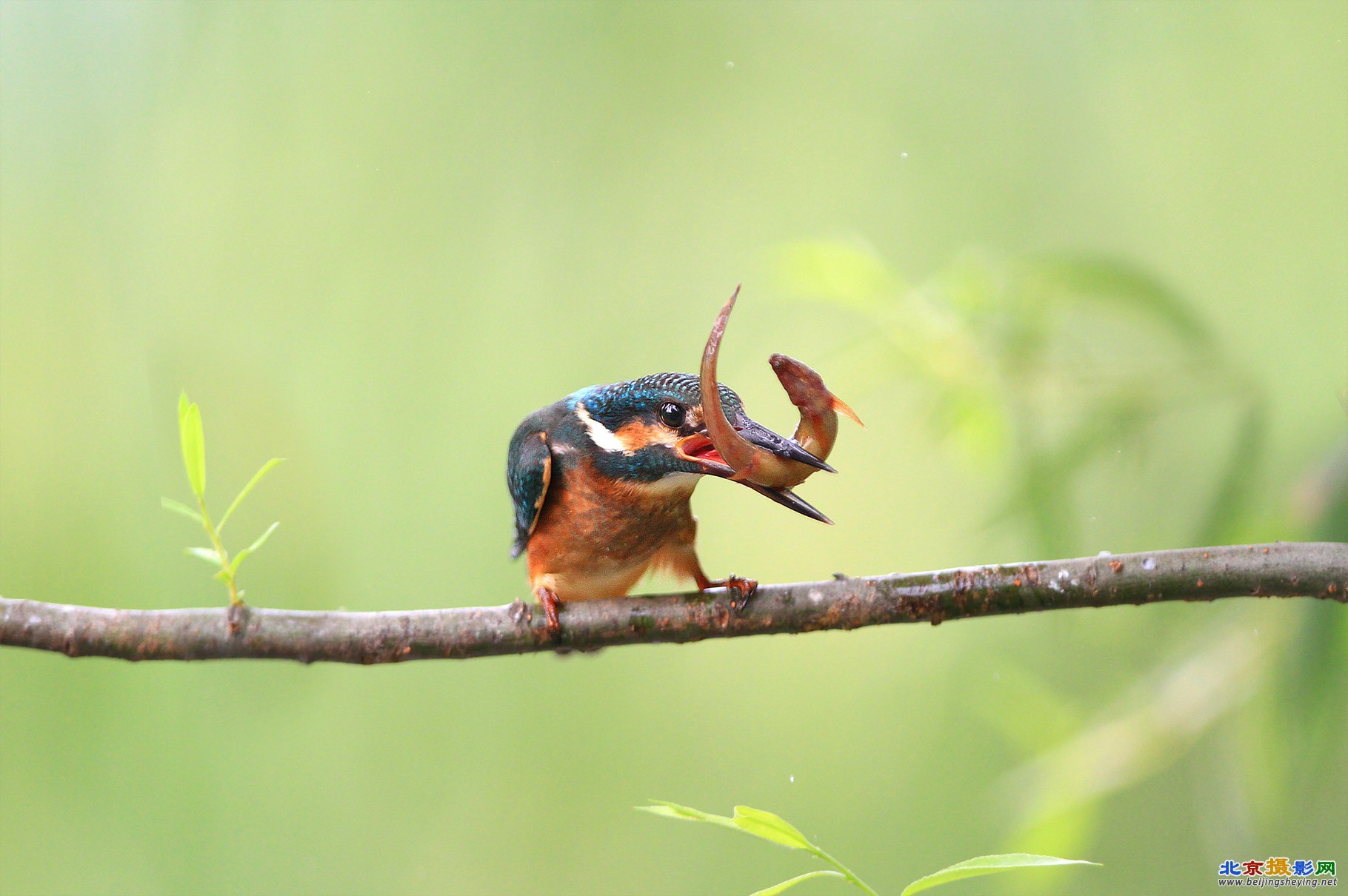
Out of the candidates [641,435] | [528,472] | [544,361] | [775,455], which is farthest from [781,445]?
[544,361]

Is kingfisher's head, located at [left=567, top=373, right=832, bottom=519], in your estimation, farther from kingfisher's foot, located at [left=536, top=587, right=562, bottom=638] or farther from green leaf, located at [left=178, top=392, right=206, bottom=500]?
green leaf, located at [left=178, top=392, right=206, bottom=500]

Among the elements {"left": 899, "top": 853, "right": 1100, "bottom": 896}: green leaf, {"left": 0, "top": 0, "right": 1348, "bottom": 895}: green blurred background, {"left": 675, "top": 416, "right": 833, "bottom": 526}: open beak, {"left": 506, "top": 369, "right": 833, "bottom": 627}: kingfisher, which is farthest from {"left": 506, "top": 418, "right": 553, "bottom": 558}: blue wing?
{"left": 899, "top": 853, "right": 1100, "bottom": 896}: green leaf

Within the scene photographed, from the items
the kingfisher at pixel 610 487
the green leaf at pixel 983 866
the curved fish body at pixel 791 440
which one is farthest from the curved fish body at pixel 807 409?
the green leaf at pixel 983 866

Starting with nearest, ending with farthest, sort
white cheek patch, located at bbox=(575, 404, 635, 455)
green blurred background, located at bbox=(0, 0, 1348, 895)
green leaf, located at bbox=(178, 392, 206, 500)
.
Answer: green leaf, located at bbox=(178, 392, 206, 500) → white cheek patch, located at bbox=(575, 404, 635, 455) → green blurred background, located at bbox=(0, 0, 1348, 895)

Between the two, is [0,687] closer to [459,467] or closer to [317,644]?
[459,467]

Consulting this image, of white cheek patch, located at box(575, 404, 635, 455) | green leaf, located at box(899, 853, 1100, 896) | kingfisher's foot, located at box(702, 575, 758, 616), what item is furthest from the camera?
white cheek patch, located at box(575, 404, 635, 455)

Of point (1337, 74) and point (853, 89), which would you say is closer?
point (1337, 74)

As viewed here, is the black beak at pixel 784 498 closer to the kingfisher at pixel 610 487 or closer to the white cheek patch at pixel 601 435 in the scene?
the kingfisher at pixel 610 487

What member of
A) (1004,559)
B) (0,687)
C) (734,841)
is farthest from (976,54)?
(0,687)
